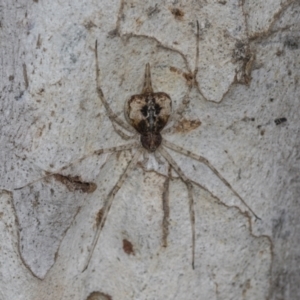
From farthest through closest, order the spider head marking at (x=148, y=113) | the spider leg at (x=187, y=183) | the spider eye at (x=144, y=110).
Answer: the spider eye at (x=144, y=110), the spider head marking at (x=148, y=113), the spider leg at (x=187, y=183)

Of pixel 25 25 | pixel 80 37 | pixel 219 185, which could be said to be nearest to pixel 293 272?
pixel 219 185

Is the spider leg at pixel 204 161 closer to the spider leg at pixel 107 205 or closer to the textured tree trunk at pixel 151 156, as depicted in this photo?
the textured tree trunk at pixel 151 156

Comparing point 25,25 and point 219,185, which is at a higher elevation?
point 25,25

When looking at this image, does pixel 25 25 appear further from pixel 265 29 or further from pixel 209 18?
pixel 265 29

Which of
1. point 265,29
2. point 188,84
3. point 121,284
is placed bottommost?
point 121,284

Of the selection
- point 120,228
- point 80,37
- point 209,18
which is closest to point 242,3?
point 209,18

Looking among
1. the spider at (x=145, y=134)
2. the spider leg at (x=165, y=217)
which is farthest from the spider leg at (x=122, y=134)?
the spider leg at (x=165, y=217)

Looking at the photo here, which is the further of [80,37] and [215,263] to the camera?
[80,37]
